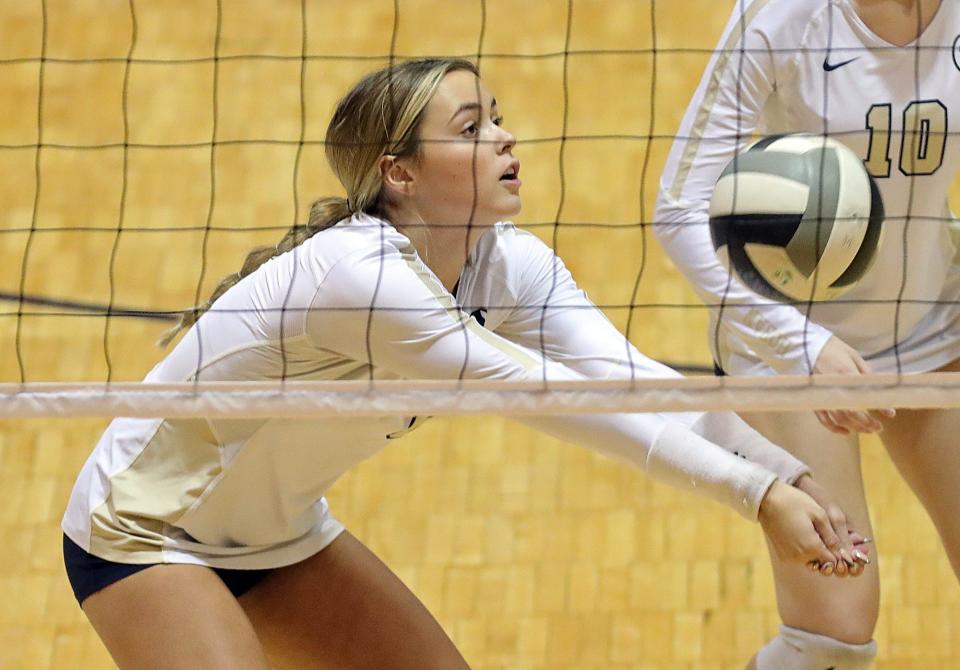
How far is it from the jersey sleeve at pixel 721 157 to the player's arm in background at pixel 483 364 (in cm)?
48

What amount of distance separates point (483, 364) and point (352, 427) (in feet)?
0.82

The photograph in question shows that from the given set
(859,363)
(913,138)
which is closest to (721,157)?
(913,138)

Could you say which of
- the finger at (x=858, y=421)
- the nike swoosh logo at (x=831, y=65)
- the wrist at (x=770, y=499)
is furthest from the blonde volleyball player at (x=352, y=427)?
the nike swoosh logo at (x=831, y=65)

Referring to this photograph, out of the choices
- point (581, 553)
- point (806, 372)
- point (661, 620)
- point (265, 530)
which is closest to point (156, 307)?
point (581, 553)

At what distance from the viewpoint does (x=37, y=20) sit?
5.59 meters

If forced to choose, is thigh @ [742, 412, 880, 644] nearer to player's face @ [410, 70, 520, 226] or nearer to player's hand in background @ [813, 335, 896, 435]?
player's hand in background @ [813, 335, 896, 435]

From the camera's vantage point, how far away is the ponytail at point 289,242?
7.48ft

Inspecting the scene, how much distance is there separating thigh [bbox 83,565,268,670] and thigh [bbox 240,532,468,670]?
208mm

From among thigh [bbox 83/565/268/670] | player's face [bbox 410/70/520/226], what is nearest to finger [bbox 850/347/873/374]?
player's face [bbox 410/70/520/226]

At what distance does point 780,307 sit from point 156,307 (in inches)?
93.2

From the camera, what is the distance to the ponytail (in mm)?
2281

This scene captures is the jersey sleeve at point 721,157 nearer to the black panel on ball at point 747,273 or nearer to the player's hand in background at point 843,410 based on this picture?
the black panel on ball at point 747,273

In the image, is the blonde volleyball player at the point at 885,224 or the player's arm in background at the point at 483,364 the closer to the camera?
the player's arm in background at the point at 483,364

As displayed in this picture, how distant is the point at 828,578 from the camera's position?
8.20 feet
